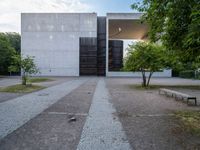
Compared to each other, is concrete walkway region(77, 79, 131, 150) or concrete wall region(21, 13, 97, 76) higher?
concrete wall region(21, 13, 97, 76)

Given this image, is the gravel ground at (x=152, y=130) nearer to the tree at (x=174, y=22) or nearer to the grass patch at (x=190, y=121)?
the grass patch at (x=190, y=121)

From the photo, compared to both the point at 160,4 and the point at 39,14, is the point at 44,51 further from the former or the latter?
the point at 160,4

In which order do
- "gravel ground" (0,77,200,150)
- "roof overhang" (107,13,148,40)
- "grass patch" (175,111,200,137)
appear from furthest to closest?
"roof overhang" (107,13,148,40)
"grass patch" (175,111,200,137)
"gravel ground" (0,77,200,150)

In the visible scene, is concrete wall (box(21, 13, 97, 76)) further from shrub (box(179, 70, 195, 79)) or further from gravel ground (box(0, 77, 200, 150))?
gravel ground (box(0, 77, 200, 150))

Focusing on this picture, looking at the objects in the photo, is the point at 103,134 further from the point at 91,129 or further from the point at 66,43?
the point at 66,43

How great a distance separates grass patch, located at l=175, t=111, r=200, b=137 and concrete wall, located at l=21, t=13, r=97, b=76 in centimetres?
3529

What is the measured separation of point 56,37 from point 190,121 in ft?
126

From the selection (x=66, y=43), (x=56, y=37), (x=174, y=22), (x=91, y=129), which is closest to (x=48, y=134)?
(x=91, y=129)

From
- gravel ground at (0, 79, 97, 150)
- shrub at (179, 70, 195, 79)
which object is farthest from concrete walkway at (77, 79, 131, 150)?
shrub at (179, 70, 195, 79)

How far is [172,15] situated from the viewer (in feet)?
18.6

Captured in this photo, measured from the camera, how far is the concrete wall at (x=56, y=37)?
4206cm

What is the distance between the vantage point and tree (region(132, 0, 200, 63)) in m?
4.79

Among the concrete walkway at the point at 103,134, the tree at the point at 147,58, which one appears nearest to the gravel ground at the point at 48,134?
the concrete walkway at the point at 103,134

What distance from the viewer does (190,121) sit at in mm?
6633
